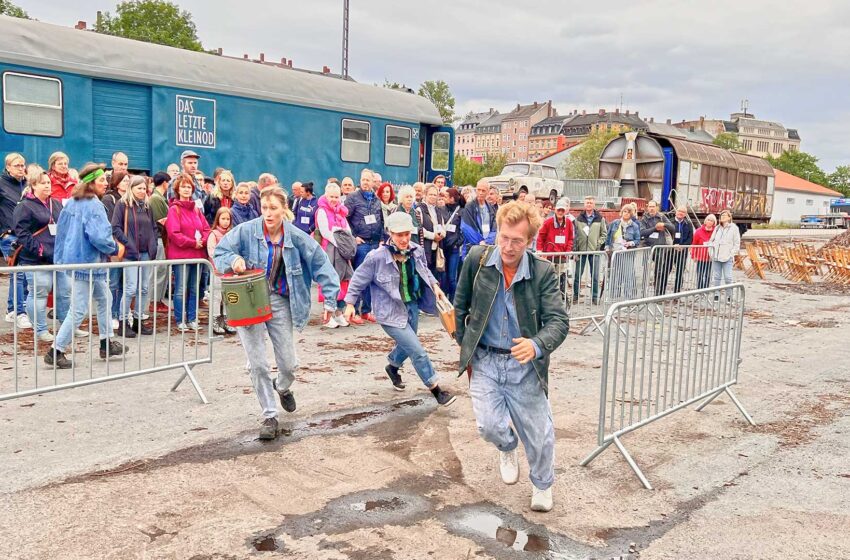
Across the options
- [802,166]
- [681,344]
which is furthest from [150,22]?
[802,166]

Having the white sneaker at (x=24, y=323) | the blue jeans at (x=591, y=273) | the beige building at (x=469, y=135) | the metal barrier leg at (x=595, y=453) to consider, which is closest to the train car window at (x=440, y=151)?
the blue jeans at (x=591, y=273)

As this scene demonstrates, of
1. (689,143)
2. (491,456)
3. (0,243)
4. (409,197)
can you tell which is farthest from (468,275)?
(689,143)

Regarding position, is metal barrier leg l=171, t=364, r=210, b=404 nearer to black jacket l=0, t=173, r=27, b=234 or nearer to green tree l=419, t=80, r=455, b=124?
black jacket l=0, t=173, r=27, b=234

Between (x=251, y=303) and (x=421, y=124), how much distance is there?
14.0m

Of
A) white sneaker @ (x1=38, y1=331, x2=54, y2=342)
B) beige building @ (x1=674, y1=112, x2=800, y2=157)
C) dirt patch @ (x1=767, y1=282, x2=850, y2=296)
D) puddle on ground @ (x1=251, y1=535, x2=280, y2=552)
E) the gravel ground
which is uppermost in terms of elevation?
beige building @ (x1=674, y1=112, x2=800, y2=157)

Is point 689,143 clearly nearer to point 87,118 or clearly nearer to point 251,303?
point 87,118

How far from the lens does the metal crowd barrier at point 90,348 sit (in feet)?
19.2

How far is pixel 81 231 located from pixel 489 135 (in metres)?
154

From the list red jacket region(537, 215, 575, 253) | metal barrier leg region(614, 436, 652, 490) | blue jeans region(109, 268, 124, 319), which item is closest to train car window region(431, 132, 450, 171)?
red jacket region(537, 215, 575, 253)

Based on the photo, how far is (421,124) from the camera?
738 inches

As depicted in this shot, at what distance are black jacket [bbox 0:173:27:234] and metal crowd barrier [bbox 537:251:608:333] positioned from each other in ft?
21.6

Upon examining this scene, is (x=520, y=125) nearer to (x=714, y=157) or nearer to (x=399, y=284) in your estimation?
(x=714, y=157)

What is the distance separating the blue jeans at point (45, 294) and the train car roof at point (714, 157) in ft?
71.8

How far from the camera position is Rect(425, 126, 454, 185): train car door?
19078mm
